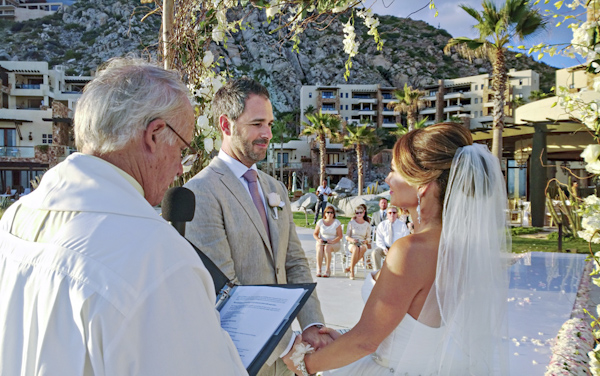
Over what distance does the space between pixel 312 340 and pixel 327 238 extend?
24.1 ft

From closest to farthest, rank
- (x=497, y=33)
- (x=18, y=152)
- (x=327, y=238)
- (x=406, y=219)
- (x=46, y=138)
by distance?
(x=327, y=238) → (x=406, y=219) → (x=497, y=33) → (x=18, y=152) → (x=46, y=138)

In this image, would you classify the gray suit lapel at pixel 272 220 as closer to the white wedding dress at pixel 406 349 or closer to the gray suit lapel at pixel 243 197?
the gray suit lapel at pixel 243 197

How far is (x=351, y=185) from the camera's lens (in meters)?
51.3

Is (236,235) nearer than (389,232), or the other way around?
(236,235)

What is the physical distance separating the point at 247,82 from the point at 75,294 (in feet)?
6.39

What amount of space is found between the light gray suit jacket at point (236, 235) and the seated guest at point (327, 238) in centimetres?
694

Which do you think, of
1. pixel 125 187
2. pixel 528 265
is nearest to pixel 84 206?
pixel 125 187

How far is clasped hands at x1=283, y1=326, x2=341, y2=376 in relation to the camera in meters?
2.43

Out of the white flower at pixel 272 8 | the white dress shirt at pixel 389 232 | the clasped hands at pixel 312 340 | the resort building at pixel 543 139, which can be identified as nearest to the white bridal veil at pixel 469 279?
the clasped hands at pixel 312 340

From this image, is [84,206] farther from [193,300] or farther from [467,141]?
[467,141]

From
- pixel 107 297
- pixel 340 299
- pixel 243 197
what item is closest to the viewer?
pixel 107 297

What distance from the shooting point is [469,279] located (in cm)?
231

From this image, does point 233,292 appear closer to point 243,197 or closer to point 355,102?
point 243,197

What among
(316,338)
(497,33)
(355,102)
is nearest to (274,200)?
(316,338)
